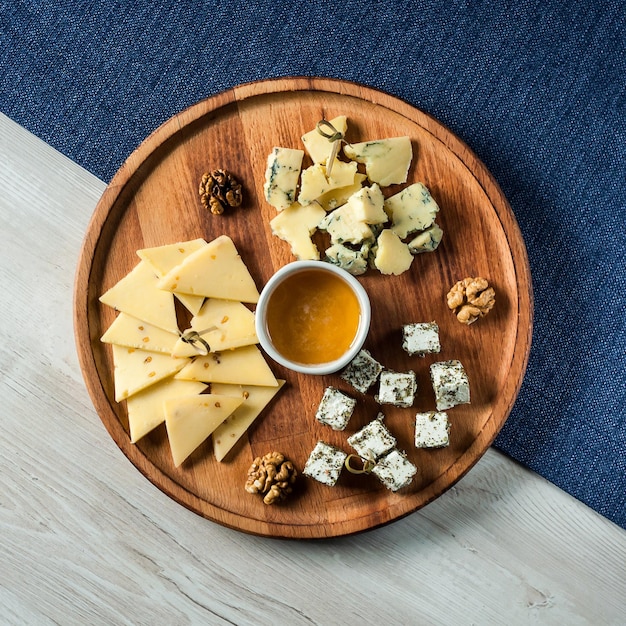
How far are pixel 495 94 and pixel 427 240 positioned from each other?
1.72 feet

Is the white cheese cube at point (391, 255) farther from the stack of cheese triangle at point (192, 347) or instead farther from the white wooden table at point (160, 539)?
the white wooden table at point (160, 539)

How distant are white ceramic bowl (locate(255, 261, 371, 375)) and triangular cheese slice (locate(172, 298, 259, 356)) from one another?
0.25 feet

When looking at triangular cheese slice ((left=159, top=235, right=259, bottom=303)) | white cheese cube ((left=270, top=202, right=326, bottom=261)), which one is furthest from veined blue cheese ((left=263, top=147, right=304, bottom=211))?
triangular cheese slice ((left=159, top=235, right=259, bottom=303))

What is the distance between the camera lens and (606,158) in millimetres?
1657

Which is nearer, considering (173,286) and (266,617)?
(173,286)

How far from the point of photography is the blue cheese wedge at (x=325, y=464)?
143 centimetres

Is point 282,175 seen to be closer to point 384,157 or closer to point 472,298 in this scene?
point 384,157

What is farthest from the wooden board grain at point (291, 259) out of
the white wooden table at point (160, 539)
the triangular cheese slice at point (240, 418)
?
the white wooden table at point (160, 539)

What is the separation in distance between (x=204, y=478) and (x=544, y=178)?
43.3 inches

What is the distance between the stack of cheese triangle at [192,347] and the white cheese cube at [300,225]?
12cm

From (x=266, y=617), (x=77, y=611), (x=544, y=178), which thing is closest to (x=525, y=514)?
(x=266, y=617)

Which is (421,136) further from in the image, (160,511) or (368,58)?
(160,511)

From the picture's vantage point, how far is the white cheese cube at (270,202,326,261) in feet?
4.75

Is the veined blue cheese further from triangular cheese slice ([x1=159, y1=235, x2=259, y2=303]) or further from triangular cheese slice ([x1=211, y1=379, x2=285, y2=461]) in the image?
triangular cheese slice ([x1=211, y1=379, x2=285, y2=461])
